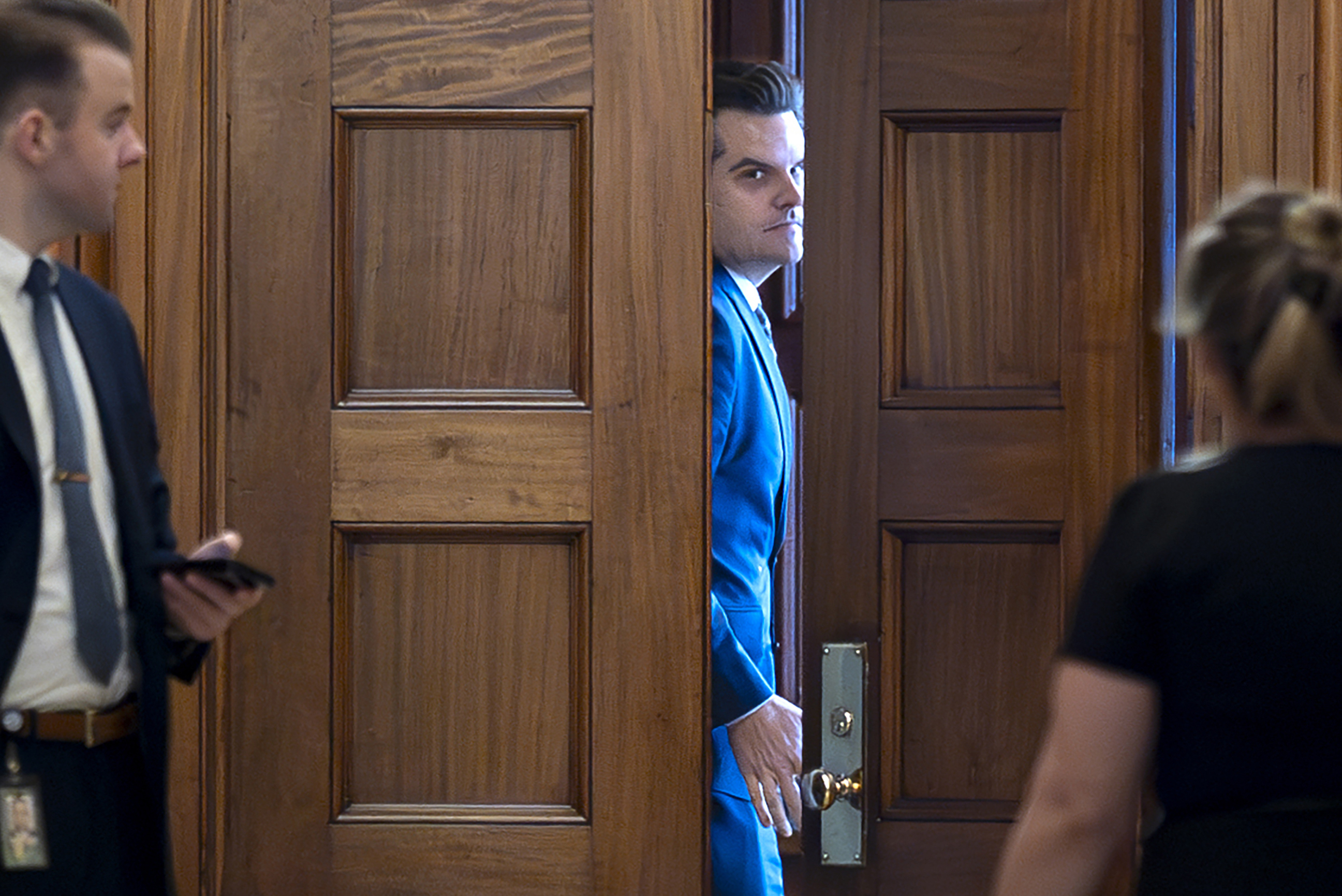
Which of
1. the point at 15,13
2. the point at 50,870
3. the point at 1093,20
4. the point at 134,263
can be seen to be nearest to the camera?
the point at 50,870

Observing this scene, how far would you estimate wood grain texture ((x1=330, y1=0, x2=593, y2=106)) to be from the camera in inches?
99.2

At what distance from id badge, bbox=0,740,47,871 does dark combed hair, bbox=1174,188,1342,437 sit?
1.25 metres

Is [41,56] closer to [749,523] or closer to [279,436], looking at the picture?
[279,436]

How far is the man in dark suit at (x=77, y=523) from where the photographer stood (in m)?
1.66

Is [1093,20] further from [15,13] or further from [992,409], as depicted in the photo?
[15,13]

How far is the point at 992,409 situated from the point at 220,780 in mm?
1439

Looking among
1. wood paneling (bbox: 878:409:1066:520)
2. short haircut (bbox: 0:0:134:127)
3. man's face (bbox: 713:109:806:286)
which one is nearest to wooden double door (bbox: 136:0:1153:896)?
wood paneling (bbox: 878:409:1066:520)

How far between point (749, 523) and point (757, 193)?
2.68 ft

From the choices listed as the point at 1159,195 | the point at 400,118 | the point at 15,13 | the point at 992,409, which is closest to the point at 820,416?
the point at 992,409

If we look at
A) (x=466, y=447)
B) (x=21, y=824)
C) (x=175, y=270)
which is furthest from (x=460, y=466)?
(x=21, y=824)

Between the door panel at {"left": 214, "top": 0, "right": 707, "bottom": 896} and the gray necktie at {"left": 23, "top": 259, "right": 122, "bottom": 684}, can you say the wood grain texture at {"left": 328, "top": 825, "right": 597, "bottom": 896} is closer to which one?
the door panel at {"left": 214, "top": 0, "right": 707, "bottom": 896}

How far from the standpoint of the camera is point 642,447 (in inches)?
98.6

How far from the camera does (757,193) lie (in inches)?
142

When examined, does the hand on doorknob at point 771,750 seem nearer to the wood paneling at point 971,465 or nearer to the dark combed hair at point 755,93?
the wood paneling at point 971,465
